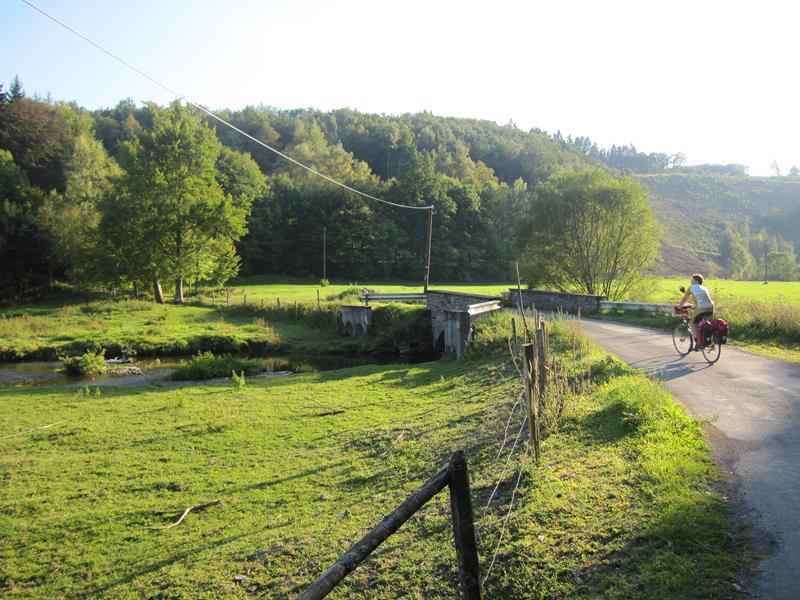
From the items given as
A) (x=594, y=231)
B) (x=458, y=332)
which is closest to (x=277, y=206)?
(x=594, y=231)

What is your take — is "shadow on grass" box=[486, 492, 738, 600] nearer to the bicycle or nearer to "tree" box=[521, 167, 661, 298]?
the bicycle

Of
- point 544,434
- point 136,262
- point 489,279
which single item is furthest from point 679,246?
point 544,434

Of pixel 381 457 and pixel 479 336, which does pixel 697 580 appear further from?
pixel 479 336

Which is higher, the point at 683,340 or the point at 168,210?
the point at 168,210

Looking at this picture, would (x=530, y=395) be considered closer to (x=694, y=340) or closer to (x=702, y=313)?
(x=702, y=313)

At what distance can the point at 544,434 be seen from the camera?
884 centimetres

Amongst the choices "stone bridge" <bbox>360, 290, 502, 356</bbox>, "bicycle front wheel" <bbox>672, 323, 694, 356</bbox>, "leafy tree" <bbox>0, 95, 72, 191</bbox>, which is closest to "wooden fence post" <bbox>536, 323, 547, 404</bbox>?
"bicycle front wheel" <bbox>672, 323, 694, 356</bbox>

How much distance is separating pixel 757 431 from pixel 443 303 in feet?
79.6

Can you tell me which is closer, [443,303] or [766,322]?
[766,322]

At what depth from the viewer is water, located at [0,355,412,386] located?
2220cm

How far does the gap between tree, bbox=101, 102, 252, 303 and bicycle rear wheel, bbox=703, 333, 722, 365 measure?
39.7 m

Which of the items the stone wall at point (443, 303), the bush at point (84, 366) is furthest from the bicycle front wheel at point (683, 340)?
the bush at point (84, 366)

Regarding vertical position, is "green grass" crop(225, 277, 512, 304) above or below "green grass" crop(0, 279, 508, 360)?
above

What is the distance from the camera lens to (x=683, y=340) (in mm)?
14359
